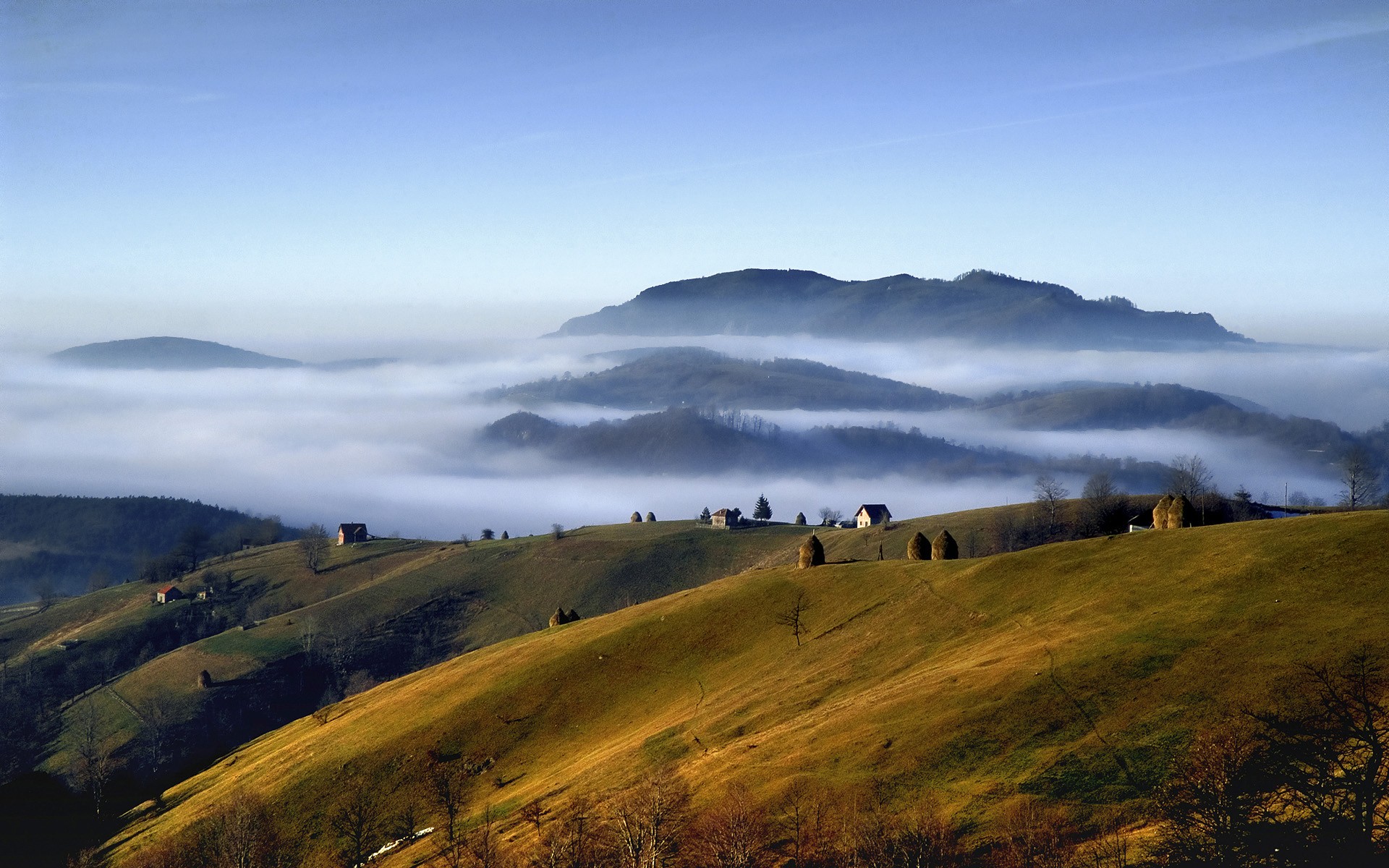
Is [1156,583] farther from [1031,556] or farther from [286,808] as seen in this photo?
[286,808]

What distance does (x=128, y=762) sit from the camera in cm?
16300

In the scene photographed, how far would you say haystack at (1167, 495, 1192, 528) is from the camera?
92688 mm

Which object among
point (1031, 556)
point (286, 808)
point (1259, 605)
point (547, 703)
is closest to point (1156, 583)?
point (1259, 605)

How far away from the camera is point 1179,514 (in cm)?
9281

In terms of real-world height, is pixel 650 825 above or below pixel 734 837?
below

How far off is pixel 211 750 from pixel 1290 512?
15881 cm

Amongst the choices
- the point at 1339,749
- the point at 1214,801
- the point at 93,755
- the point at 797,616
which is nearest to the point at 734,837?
the point at 1214,801

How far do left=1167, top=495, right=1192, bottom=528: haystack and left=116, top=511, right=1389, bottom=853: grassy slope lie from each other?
9.56m

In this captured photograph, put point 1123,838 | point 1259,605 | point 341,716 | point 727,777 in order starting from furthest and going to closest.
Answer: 1. point 341,716
2. point 1259,605
3. point 727,777
4. point 1123,838

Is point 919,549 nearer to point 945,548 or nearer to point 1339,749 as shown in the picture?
point 945,548

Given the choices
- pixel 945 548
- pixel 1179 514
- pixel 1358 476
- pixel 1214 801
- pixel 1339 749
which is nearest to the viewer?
pixel 1214 801

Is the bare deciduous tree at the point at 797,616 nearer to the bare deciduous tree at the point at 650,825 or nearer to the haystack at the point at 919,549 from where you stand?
the haystack at the point at 919,549

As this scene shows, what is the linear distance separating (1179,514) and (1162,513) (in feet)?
7.75

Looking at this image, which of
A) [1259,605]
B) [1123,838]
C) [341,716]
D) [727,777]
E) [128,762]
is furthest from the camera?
[128,762]
